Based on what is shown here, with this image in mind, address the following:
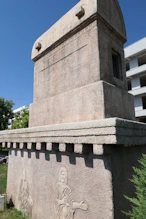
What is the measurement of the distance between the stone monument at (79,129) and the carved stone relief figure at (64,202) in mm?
19

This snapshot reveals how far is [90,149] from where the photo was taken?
3.31 meters

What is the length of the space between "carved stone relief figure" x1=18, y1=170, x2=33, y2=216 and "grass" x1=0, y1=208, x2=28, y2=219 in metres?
0.15

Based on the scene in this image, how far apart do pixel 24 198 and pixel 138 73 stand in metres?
26.1

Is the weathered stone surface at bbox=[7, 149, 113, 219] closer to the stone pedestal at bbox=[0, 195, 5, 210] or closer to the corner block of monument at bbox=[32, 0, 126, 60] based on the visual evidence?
the stone pedestal at bbox=[0, 195, 5, 210]

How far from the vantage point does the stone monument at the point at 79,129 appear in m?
3.06

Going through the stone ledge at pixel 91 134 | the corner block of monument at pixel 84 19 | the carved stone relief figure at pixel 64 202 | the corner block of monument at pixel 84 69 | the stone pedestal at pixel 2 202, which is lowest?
the stone pedestal at pixel 2 202

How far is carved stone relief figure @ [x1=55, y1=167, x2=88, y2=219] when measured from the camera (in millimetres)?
3498

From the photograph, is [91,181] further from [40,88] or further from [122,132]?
[40,88]

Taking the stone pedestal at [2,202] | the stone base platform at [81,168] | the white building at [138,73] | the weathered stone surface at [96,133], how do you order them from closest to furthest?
the weathered stone surface at [96,133] < the stone base platform at [81,168] < the stone pedestal at [2,202] < the white building at [138,73]

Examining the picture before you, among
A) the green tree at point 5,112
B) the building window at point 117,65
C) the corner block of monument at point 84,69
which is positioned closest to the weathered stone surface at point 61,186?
the corner block of monument at point 84,69

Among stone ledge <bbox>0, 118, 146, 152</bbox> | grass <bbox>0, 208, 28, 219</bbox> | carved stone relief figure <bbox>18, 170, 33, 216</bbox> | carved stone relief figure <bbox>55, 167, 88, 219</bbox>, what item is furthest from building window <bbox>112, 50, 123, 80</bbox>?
grass <bbox>0, 208, 28, 219</bbox>

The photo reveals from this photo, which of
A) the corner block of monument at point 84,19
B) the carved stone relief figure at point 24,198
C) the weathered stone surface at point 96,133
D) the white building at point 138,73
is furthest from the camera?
the white building at point 138,73

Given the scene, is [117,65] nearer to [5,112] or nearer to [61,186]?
[61,186]

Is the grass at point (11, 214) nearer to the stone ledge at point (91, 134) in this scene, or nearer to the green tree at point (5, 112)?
the stone ledge at point (91, 134)
